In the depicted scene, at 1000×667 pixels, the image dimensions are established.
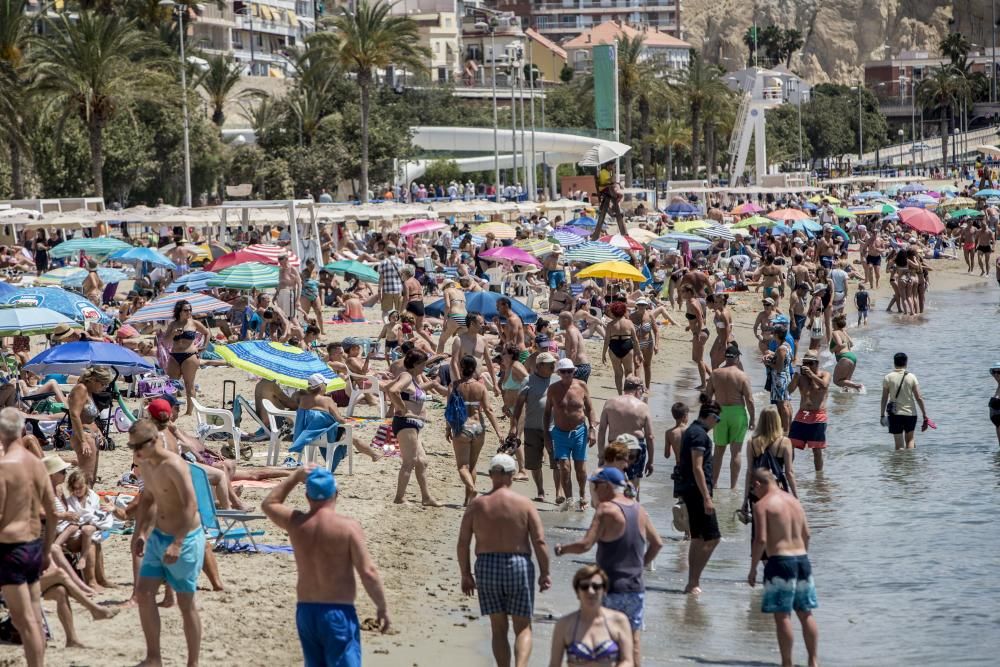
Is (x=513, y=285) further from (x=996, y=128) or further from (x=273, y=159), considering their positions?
(x=996, y=128)

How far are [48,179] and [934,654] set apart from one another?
4394 cm

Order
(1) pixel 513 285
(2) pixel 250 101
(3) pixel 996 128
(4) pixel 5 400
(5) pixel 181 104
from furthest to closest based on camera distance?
(3) pixel 996 128
(2) pixel 250 101
(5) pixel 181 104
(1) pixel 513 285
(4) pixel 5 400

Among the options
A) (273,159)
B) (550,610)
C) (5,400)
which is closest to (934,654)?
(550,610)

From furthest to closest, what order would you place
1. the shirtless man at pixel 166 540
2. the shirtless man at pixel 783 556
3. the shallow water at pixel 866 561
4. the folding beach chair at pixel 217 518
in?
the shallow water at pixel 866 561 → the folding beach chair at pixel 217 518 → the shirtless man at pixel 783 556 → the shirtless man at pixel 166 540

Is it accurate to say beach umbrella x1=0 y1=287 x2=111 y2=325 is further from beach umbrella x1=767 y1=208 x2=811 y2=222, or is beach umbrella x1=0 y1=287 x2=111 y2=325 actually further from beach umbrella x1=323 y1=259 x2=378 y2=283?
beach umbrella x1=767 y1=208 x2=811 y2=222

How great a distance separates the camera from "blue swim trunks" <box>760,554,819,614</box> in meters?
7.68

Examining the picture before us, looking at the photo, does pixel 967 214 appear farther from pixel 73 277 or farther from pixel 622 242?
pixel 73 277

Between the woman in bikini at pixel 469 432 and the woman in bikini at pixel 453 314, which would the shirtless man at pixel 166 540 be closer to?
the woman in bikini at pixel 469 432

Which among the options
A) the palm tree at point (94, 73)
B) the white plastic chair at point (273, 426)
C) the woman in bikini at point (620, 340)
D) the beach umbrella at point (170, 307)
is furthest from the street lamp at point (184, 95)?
the white plastic chair at point (273, 426)

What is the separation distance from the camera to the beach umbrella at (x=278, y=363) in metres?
12.1

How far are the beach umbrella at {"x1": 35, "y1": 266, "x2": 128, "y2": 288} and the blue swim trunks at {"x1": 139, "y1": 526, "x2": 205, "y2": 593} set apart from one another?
1620cm

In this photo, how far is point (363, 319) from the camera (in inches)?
933

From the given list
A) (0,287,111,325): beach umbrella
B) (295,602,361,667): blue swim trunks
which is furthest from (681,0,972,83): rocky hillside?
(295,602,361,667): blue swim trunks

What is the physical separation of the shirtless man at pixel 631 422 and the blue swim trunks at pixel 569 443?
0.54m
